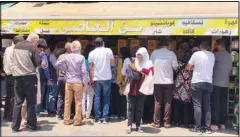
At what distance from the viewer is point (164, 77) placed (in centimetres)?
734

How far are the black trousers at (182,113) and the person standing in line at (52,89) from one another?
2.62 metres

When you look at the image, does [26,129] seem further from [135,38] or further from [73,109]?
[135,38]

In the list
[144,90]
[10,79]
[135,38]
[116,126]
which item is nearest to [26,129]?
[10,79]

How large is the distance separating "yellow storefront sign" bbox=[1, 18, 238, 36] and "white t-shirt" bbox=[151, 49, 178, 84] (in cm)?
42

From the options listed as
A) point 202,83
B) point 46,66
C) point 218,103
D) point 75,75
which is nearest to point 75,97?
point 75,75

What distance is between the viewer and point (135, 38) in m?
8.78

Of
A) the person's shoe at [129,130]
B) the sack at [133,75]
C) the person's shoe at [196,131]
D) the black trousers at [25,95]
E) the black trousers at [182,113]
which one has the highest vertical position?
the sack at [133,75]

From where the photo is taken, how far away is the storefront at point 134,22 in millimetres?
7133

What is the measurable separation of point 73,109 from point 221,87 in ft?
10.4

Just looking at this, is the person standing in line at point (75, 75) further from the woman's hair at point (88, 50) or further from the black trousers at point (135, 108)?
the black trousers at point (135, 108)

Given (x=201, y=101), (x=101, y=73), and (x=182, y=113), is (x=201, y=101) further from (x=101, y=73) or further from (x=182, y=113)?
(x=101, y=73)

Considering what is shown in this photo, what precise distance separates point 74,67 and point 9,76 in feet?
4.45

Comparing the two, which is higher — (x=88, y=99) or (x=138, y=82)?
(x=138, y=82)

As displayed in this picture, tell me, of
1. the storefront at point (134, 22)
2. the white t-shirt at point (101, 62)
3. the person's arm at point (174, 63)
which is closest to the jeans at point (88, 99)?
the white t-shirt at point (101, 62)
